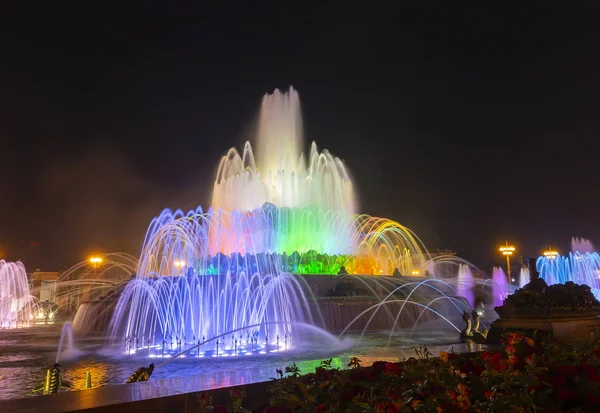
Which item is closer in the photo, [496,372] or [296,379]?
[496,372]

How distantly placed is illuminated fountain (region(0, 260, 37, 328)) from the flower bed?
121ft

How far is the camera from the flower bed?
3.01 metres

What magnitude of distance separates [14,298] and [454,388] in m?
46.9

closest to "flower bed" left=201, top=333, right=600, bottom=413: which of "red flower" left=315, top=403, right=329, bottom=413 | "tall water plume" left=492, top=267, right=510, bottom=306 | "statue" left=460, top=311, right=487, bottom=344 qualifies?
"red flower" left=315, top=403, right=329, bottom=413

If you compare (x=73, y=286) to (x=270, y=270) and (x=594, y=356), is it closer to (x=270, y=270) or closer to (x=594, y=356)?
(x=270, y=270)

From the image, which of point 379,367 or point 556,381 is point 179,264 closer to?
point 379,367

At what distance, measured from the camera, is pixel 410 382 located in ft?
11.7

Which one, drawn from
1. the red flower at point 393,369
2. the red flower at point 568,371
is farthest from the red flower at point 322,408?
the red flower at point 568,371

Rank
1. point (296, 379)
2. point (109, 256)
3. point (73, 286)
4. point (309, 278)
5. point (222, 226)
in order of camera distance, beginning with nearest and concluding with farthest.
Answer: point (296, 379) < point (309, 278) < point (222, 226) < point (73, 286) < point (109, 256)

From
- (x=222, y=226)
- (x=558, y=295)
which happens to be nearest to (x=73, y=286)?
(x=222, y=226)

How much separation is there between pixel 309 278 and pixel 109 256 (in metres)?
48.3

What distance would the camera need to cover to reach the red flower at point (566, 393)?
3.08 metres

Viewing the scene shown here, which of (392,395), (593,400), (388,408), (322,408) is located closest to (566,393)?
(593,400)

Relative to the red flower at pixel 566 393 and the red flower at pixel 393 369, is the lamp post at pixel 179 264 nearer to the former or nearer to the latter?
the red flower at pixel 393 369
